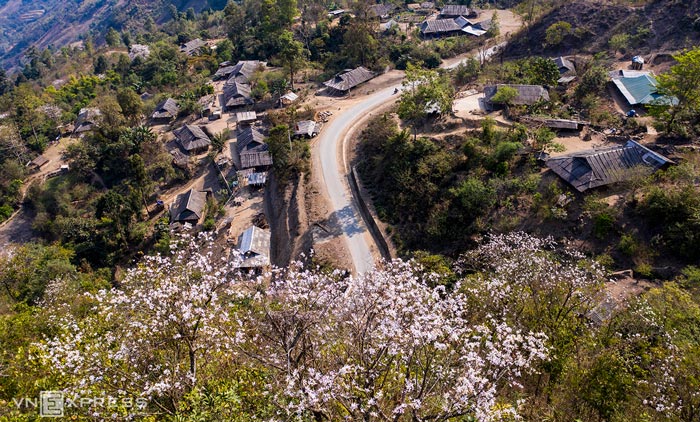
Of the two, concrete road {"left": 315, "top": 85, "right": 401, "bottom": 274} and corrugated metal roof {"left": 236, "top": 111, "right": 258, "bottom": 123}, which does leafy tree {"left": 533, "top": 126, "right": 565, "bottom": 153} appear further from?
corrugated metal roof {"left": 236, "top": 111, "right": 258, "bottom": 123}

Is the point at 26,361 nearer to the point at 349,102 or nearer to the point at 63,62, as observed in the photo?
the point at 349,102

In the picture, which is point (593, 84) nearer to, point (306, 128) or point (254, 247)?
point (306, 128)

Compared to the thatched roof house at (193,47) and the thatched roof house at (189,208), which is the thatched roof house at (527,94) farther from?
the thatched roof house at (193,47)

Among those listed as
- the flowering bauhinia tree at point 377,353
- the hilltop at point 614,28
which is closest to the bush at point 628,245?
the flowering bauhinia tree at point 377,353

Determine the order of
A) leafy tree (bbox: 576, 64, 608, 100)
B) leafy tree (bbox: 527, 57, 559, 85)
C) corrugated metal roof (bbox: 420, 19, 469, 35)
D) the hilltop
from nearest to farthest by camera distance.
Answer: leafy tree (bbox: 576, 64, 608, 100)
leafy tree (bbox: 527, 57, 559, 85)
the hilltop
corrugated metal roof (bbox: 420, 19, 469, 35)

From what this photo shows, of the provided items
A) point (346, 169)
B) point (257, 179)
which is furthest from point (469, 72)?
point (257, 179)

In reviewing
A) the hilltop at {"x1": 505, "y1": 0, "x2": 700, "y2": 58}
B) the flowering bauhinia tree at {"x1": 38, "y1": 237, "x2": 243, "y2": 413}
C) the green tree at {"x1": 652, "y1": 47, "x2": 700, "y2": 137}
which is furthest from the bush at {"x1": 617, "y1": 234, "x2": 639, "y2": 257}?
the hilltop at {"x1": 505, "y1": 0, "x2": 700, "y2": 58}

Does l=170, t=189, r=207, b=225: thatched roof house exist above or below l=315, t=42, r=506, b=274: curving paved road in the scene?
below

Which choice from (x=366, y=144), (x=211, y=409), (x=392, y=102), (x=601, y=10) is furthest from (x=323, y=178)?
(x=601, y=10)
